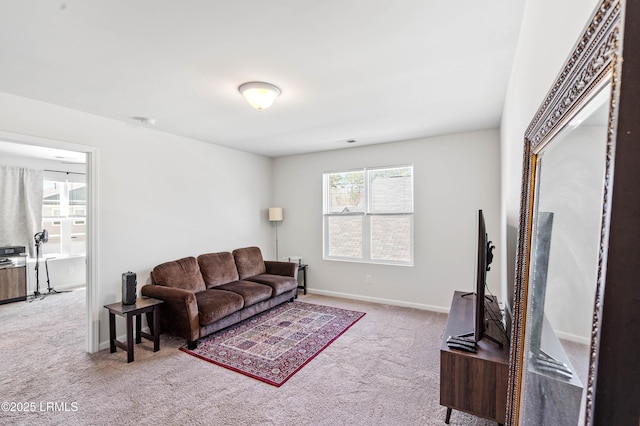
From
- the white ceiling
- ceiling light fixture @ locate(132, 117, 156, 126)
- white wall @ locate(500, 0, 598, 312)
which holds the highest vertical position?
the white ceiling

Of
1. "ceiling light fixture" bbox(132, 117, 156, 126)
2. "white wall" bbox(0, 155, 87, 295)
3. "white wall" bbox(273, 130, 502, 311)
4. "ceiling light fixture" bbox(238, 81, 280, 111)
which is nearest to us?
"ceiling light fixture" bbox(238, 81, 280, 111)

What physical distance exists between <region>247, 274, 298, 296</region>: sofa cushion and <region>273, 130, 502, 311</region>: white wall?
0.90 meters

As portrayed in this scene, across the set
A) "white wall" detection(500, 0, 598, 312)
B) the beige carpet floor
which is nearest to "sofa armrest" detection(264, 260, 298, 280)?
the beige carpet floor

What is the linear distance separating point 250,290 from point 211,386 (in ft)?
5.05

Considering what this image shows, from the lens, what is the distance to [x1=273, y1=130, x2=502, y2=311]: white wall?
4.18 meters

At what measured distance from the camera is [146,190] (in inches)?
153

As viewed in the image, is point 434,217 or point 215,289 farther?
point 434,217

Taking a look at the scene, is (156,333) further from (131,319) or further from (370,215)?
(370,215)

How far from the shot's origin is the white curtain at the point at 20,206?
5.52 meters

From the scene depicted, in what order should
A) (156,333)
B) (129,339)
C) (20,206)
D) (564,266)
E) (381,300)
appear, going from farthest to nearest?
(20,206)
(381,300)
(156,333)
(129,339)
(564,266)

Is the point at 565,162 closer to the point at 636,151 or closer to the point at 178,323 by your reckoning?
the point at 636,151

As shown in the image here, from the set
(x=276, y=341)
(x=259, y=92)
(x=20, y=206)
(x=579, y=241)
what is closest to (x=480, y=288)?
(x=579, y=241)

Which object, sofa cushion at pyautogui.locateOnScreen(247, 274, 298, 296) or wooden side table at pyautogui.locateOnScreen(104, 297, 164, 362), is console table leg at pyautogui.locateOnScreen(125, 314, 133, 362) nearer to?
wooden side table at pyautogui.locateOnScreen(104, 297, 164, 362)

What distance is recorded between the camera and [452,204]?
4.40m
